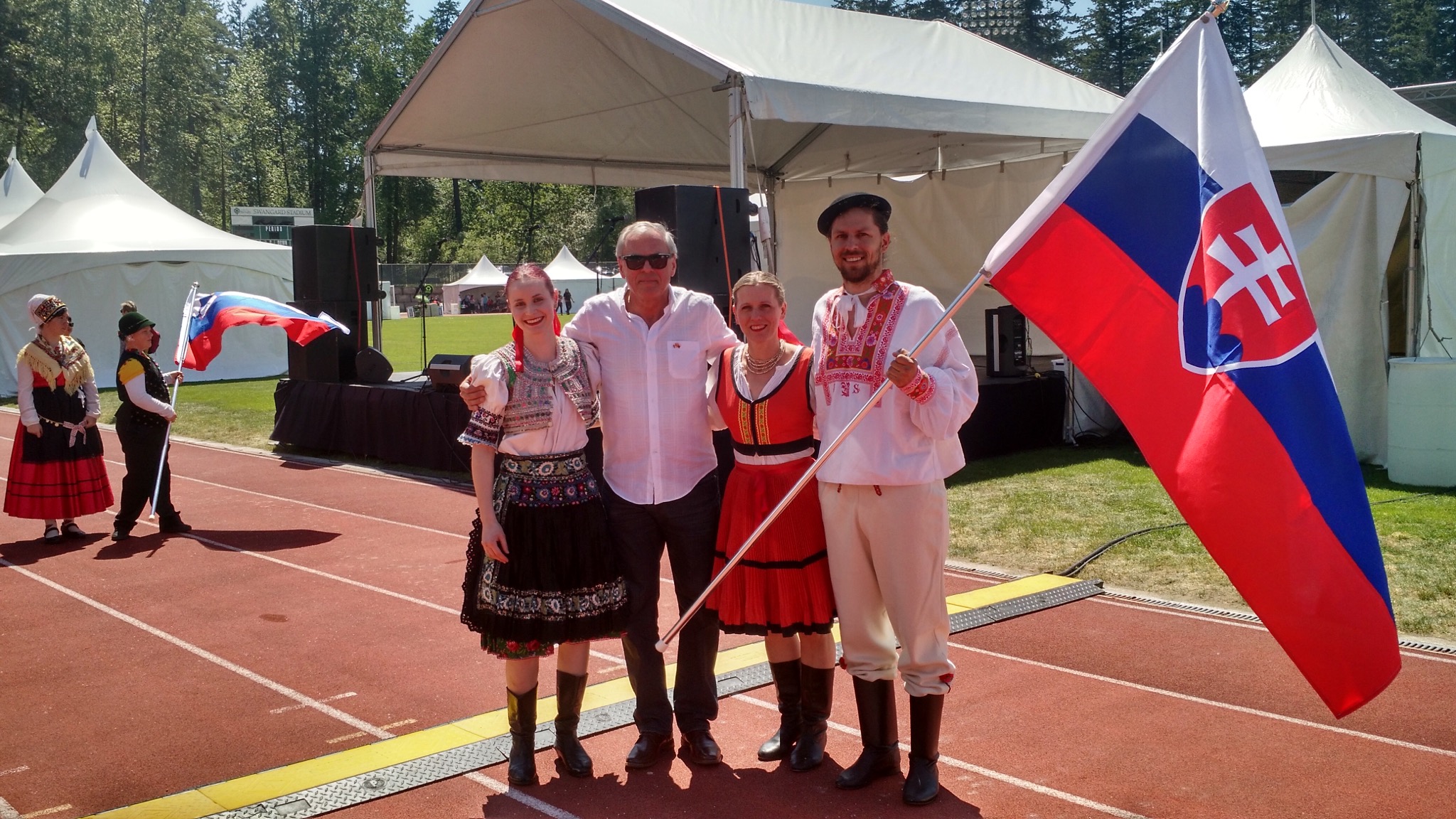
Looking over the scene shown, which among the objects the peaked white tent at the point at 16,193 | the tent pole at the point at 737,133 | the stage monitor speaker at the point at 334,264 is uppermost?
the peaked white tent at the point at 16,193

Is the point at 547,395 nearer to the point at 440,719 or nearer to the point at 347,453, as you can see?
the point at 440,719

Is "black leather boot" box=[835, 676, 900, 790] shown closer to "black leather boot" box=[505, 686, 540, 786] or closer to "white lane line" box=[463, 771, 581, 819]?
"white lane line" box=[463, 771, 581, 819]

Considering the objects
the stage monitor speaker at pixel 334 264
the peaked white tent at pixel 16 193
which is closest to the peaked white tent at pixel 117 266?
the peaked white tent at pixel 16 193

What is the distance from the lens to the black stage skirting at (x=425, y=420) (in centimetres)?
1140

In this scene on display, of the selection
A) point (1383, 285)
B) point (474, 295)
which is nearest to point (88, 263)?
point (1383, 285)

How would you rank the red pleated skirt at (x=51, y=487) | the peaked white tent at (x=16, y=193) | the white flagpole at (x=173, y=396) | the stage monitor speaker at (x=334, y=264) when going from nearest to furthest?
the red pleated skirt at (x=51, y=487) → the white flagpole at (x=173, y=396) → the stage monitor speaker at (x=334, y=264) → the peaked white tent at (x=16, y=193)

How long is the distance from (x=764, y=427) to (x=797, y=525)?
13.3 inches

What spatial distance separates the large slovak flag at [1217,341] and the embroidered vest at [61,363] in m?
7.50

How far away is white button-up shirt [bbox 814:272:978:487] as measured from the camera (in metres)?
3.56

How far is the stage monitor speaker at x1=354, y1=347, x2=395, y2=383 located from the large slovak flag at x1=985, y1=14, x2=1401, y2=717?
1106 centimetres

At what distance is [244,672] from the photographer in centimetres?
553

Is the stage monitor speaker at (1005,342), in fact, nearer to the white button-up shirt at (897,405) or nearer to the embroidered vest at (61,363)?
the embroidered vest at (61,363)

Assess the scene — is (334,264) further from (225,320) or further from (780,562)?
(780,562)

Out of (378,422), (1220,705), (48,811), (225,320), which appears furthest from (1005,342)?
(48,811)
